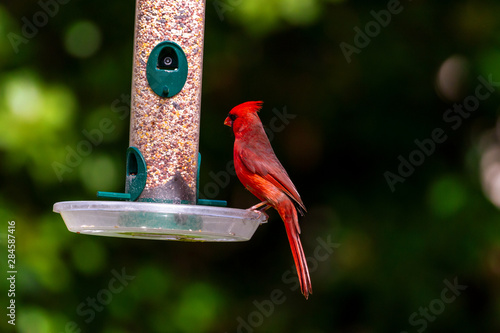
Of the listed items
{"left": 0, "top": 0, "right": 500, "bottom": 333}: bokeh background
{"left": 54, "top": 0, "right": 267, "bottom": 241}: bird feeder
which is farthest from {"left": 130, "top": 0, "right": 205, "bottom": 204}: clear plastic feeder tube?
{"left": 0, "top": 0, "right": 500, "bottom": 333}: bokeh background

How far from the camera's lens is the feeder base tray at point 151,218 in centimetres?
304

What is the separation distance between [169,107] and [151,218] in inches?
36.0

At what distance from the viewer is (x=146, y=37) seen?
3.82 meters

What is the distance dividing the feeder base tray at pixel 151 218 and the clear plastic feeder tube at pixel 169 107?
54cm

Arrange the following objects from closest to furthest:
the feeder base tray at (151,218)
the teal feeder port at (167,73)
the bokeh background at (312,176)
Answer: the feeder base tray at (151,218) → the teal feeder port at (167,73) → the bokeh background at (312,176)

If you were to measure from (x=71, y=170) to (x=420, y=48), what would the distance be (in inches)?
105

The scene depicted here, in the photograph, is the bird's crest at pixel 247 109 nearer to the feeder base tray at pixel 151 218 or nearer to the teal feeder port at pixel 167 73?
the teal feeder port at pixel 167 73

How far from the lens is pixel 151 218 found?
9.96 feet

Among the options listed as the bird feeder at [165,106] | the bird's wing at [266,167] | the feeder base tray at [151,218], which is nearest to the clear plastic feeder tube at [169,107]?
the bird feeder at [165,106]

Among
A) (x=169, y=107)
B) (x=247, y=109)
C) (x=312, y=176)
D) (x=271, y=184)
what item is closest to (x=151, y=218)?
(x=169, y=107)

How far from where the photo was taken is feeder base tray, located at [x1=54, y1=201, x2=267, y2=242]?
3035 millimetres

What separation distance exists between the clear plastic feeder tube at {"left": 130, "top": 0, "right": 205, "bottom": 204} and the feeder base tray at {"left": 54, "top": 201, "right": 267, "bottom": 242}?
542 millimetres

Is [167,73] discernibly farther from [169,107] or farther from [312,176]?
[312,176]

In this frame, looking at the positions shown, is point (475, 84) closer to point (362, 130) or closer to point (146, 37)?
point (362, 130)
